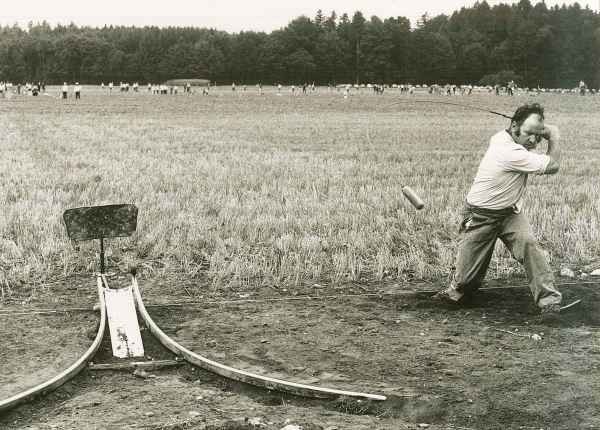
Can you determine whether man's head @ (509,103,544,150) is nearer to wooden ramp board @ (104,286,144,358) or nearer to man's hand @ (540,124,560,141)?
man's hand @ (540,124,560,141)

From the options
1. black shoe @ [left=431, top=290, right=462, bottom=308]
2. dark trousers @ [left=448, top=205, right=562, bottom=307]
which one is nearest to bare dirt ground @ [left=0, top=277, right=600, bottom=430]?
black shoe @ [left=431, top=290, right=462, bottom=308]

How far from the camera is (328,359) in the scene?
6.34 m

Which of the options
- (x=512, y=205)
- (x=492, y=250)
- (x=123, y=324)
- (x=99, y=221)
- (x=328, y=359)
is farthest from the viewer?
(x=99, y=221)

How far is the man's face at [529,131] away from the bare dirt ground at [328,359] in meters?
1.72

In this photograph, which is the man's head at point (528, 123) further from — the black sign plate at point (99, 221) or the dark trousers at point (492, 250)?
the black sign plate at point (99, 221)

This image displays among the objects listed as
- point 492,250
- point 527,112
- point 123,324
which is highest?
point 527,112

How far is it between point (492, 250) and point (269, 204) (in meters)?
5.68

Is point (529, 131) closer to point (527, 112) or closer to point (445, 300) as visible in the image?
point (527, 112)

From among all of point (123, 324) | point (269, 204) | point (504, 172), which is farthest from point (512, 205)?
point (269, 204)

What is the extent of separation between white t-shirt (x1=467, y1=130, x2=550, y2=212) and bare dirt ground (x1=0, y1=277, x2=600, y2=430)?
3.78 feet

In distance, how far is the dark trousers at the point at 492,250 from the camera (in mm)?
7250

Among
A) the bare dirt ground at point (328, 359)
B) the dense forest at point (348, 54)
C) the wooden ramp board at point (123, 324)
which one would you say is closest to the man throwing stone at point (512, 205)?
the bare dirt ground at point (328, 359)

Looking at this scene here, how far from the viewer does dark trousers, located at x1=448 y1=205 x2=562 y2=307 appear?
23.8 ft

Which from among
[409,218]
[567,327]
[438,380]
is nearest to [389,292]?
[567,327]
